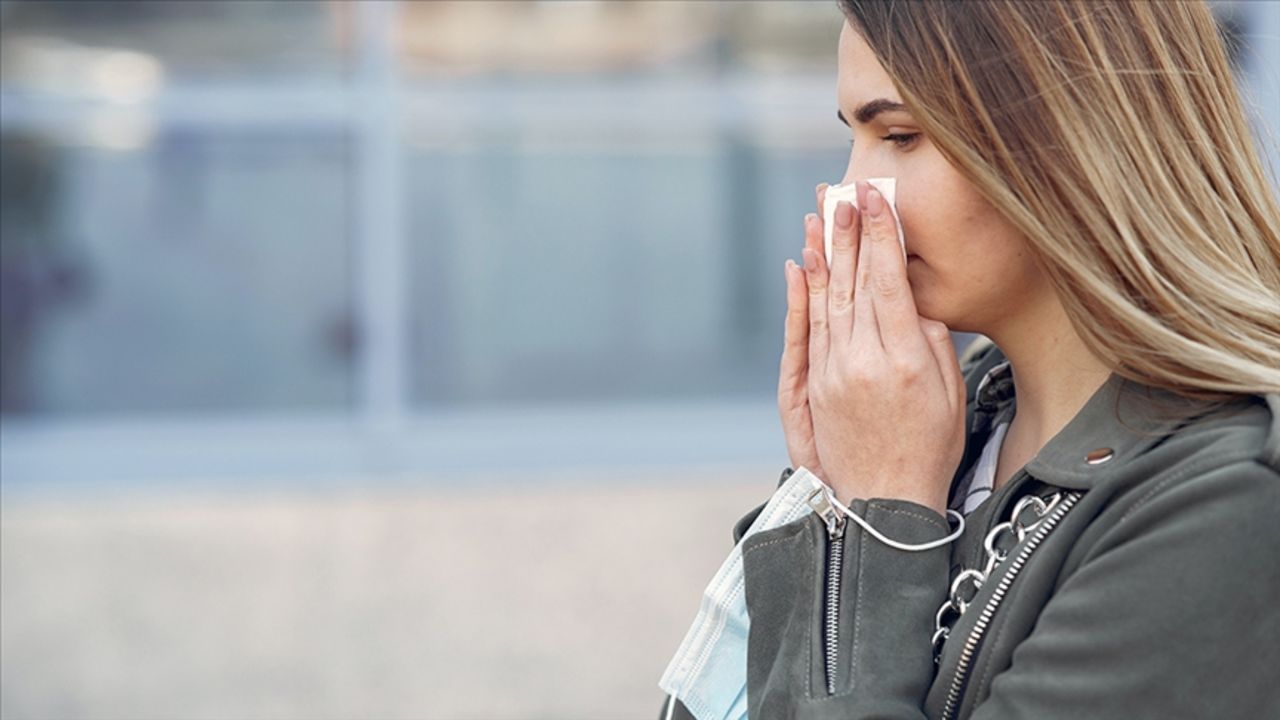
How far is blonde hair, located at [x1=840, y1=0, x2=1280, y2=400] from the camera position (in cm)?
166

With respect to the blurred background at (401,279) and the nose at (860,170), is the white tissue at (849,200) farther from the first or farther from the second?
the blurred background at (401,279)

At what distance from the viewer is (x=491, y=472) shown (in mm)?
5980

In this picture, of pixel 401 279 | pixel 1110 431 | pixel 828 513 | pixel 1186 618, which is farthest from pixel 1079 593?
pixel 401 279

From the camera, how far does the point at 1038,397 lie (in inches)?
74.4

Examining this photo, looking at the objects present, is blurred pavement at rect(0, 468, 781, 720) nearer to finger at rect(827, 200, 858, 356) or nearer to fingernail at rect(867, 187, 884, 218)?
finger at rect(827, 200, 858, 356)

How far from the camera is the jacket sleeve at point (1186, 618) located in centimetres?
146

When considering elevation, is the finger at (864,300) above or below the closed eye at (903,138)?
below

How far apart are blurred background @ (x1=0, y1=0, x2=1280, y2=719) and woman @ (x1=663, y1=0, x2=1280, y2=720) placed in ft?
11.8

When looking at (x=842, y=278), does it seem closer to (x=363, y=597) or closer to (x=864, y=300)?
(x=864, y=300)

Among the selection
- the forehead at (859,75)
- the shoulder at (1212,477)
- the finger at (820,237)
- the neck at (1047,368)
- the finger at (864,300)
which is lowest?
the shoulder at (1212,477)

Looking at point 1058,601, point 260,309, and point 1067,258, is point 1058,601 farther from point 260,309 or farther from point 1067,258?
point 260,309

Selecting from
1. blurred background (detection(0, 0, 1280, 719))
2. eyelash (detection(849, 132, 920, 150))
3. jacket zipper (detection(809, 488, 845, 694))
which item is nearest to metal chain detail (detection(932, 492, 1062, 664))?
jacket zipper (detection(809, 488, 845, 694))

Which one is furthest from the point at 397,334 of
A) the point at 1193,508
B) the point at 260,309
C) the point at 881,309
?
the point at 1193,508

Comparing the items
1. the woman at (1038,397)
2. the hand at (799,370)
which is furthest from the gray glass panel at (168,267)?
the woman at (1038,397)
